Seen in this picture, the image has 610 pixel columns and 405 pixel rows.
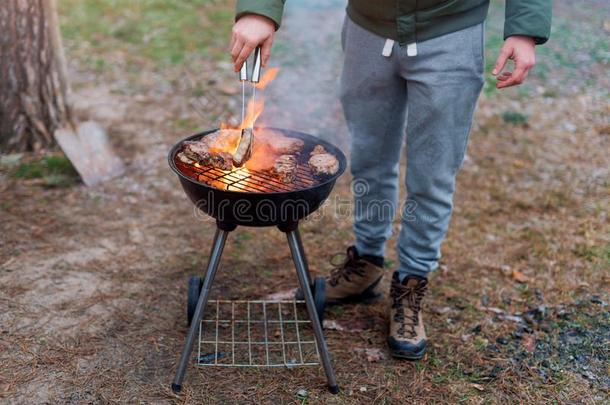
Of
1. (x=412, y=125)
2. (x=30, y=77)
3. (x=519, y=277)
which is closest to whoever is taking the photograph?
(x=412, y=125)

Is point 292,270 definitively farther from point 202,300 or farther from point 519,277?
point 519,277

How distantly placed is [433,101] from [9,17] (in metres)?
3.41

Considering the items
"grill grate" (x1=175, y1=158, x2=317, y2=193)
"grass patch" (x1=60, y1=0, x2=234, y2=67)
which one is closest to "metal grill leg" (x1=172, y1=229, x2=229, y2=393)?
"grill grate" (x1=175, y1=158, x2=317, y2=193)

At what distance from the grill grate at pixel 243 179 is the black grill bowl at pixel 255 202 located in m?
0.04

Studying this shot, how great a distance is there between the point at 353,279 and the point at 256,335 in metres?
0.63

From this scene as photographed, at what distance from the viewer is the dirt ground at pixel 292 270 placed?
273 centimetres

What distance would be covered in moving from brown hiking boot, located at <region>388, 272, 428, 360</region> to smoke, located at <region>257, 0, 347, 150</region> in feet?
7.82

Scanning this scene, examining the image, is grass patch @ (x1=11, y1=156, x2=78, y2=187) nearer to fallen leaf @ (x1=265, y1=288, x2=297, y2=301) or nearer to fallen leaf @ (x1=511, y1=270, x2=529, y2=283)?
fallen leaf @ (x1=265, y1=288, x2=297, y2=301)

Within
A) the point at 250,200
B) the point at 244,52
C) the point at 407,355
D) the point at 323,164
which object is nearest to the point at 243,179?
the point at 250,200

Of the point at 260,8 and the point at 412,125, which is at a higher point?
the point at 260,8

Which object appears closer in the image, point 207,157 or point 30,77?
point 207,157

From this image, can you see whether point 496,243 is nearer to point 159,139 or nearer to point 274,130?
point 274,130

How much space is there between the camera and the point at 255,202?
2.28 m

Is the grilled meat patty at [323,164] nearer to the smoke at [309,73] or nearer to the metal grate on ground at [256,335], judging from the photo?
the metal grate on ground at [256,335]
